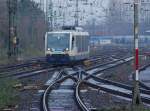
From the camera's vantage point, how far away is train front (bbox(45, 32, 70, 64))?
144ft

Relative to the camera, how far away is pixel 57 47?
44344 millimetres

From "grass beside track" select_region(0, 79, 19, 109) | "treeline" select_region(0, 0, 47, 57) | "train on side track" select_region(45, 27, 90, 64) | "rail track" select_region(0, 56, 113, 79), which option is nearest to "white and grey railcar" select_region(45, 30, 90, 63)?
"train on side track" select_region(45, 27, 90, 64)

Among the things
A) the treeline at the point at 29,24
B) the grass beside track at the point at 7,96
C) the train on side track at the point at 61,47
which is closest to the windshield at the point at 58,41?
the train on side track at the point at 61,47

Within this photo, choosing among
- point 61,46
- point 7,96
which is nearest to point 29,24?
point 61,46

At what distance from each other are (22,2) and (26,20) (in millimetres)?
3472

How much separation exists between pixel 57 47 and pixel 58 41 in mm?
509

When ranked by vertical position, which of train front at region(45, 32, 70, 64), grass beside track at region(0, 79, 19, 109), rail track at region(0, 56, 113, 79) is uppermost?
train front at region(45, 32, 70, 64)

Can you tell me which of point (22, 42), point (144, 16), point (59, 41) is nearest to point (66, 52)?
point (59, 41)

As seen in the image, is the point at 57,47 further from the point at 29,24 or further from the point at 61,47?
the point at 29,24

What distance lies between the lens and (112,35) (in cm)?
13438

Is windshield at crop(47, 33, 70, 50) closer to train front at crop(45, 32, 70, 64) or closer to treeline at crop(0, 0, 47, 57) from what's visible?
train front at crop(45, 32, 70, 64)

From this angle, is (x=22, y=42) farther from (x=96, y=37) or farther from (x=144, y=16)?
(x=96, y=37)

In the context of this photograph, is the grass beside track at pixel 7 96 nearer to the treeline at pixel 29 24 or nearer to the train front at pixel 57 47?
the train front at pixel 57 47

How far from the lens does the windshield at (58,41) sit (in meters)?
44.3
